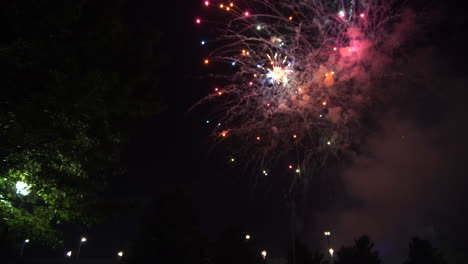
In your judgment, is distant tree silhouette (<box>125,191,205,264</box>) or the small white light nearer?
the small white light

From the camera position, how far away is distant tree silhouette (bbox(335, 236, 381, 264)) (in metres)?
28.2

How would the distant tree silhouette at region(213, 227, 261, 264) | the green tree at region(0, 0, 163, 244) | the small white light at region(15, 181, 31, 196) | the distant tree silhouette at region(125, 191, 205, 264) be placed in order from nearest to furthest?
the green tree at region(0, 0, 163, 244) → the small white light at region(15, 181, 31, 196) → the distant tree silhouette at region(125, 191, 205, 264) → the distant tree silhouette at region(213, 227, 261, 264)

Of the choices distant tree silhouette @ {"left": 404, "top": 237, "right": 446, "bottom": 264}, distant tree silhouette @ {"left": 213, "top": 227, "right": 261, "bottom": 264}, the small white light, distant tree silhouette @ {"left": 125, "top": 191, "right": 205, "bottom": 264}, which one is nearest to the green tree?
the small white light

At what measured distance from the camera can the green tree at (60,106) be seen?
6.50 metres

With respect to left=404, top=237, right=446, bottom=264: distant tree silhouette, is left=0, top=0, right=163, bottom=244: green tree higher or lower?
lower

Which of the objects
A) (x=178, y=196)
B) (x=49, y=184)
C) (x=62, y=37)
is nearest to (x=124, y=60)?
(x=62, y=37)

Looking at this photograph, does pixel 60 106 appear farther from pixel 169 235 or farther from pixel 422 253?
pixel 422 253

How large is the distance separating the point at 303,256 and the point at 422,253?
11.9 m

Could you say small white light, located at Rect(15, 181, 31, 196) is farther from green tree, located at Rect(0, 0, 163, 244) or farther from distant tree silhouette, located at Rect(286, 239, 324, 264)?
distant tree silhouette, located at Rect(286, 239, 324, 264)

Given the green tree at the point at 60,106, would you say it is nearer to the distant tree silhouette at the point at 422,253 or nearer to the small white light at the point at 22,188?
the small white light at the point at 22,188

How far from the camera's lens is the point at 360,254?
93.1ft

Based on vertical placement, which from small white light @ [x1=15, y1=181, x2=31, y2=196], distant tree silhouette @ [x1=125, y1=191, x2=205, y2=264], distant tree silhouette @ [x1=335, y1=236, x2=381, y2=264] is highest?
distant tree silhouette @ [x1=335, y1=236, x2=381, y2=264]

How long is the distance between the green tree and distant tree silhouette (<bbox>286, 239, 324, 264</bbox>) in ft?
69.6

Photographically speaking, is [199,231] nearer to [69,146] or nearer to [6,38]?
[69,146]
